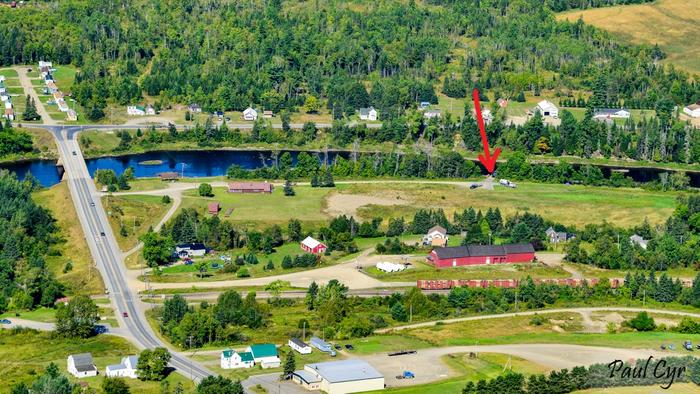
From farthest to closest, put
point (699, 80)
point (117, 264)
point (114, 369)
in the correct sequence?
point (699, 80), point (117, 264), point (114, 369)

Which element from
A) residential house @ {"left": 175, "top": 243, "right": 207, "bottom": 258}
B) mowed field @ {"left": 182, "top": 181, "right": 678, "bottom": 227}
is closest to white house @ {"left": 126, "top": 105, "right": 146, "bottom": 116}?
mowed field @ {"left": 182, "top": 181, "right": 678, "bottom": 227}

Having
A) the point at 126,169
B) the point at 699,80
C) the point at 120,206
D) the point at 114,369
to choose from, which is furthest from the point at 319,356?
the point at 699,80

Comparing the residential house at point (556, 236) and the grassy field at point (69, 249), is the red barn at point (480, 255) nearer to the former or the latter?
the residential house at point (556, 236)

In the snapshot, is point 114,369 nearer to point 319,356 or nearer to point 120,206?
point 319,356

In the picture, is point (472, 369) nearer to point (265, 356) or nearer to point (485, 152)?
point (265, 356)

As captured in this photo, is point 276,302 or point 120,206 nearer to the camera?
point 276,302

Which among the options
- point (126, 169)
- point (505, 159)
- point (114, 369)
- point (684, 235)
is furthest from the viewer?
point (505, 159)

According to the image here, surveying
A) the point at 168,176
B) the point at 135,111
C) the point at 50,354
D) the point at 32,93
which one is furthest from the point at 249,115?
the point at 50,354
